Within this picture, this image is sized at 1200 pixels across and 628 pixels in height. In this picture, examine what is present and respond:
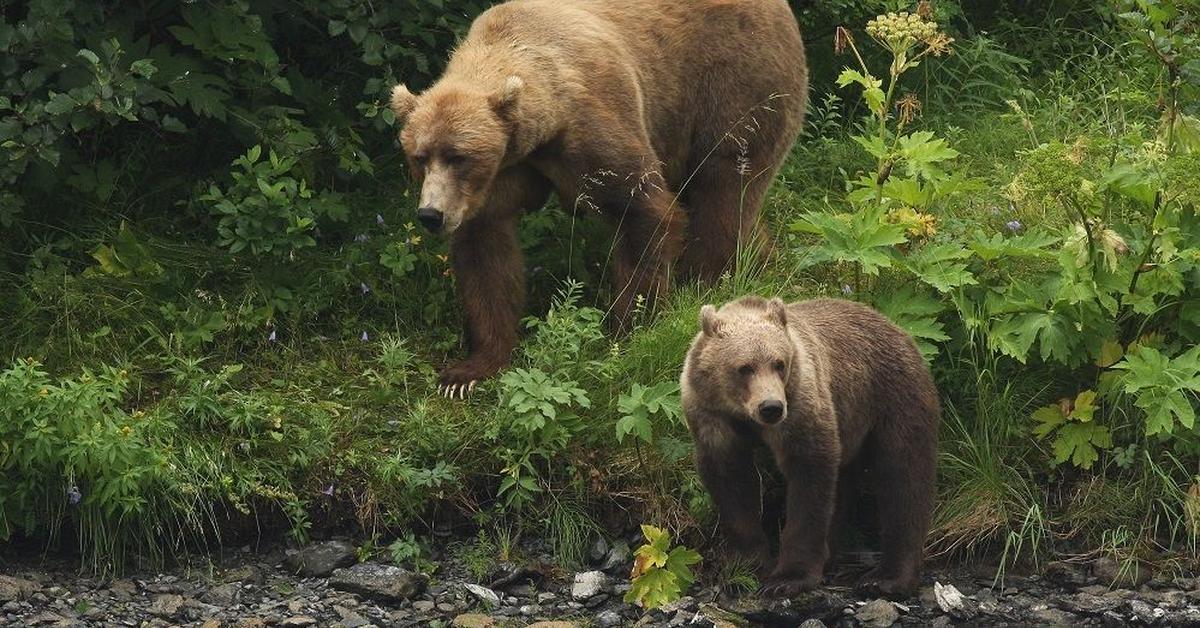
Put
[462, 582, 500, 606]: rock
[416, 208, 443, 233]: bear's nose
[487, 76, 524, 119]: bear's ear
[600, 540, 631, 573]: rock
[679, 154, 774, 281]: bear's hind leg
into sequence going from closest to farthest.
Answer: [462, 582, 500, 606]: rock < [600, 540, 631, 573]: rock < [416, 208, 443, 233]: bear's nose < [487, 76, 524, 119]: bear's ear < [679, 154, 774, 281]: bear's hind leg

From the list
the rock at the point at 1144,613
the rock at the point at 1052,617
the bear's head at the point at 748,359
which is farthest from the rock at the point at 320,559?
the rock at the point at 1144,613

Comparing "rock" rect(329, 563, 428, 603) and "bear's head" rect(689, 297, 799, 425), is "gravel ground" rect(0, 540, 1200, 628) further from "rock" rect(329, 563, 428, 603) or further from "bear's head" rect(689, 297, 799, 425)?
"bear's head" rect(689, 297, 799, 425)

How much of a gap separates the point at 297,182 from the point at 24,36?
4.18 ft

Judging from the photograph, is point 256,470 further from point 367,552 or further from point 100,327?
point 100,327

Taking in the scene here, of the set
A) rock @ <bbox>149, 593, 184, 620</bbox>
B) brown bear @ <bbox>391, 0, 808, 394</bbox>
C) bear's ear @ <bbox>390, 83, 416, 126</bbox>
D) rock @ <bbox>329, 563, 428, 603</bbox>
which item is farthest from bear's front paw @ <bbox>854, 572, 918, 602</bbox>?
bear's ear @ <bbox>390, 83, 416, 126</bbox>

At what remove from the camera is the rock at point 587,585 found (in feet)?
20.8

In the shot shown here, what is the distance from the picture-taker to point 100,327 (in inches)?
287

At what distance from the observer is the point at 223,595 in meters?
6.36

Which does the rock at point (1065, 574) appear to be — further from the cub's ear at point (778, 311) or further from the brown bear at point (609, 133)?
the brown bear at point (609, 133)

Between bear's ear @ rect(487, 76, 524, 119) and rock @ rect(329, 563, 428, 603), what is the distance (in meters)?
1.68

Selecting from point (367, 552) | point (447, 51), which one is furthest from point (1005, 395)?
point (447, 51)

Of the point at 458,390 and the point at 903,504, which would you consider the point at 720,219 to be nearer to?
the point at 458,390

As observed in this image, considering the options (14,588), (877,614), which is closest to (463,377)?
(14,588)

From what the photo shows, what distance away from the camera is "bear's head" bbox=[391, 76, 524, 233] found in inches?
268
